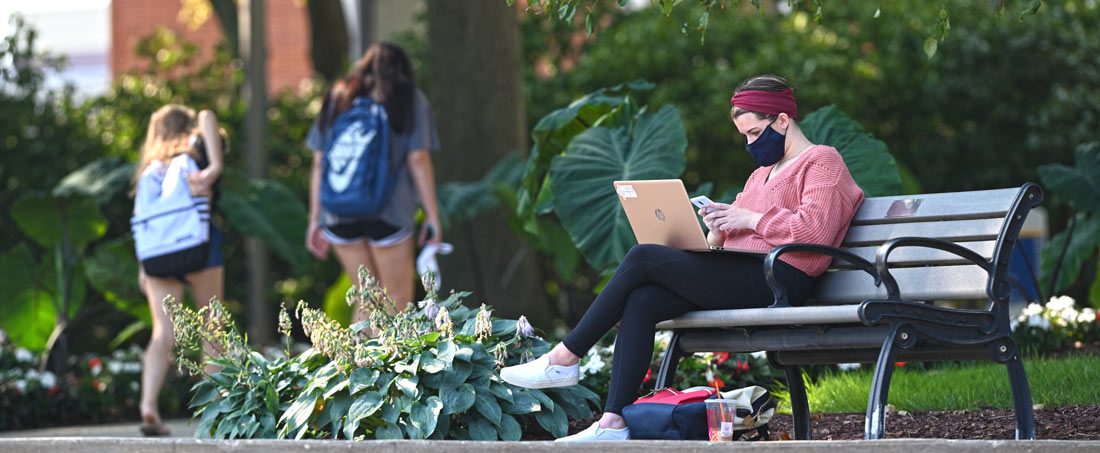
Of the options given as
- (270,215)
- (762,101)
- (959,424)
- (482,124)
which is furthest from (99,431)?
(959,424)

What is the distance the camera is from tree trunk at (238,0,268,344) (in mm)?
10750

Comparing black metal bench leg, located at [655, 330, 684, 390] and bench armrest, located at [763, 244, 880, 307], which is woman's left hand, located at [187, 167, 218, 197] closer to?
black metal bench leg, located at [655, 330, 684, 390]

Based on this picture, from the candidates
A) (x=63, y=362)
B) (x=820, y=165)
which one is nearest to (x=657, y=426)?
(x=820, y=165)

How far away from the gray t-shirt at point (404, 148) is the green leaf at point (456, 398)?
8.13ft

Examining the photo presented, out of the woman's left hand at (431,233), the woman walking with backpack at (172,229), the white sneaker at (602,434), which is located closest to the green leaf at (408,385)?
the white sneaker at (602,434)

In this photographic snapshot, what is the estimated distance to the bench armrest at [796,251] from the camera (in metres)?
4.25

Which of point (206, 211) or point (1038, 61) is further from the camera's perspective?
point (1038, 61)

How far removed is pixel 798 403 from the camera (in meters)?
4.86

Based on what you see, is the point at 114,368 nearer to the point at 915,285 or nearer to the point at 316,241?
the point at 316,241

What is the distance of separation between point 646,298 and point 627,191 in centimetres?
42

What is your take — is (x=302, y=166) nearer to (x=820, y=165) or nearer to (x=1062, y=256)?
(x=1062, y=256)

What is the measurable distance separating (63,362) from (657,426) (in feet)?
20.2

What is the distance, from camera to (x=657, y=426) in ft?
13.8

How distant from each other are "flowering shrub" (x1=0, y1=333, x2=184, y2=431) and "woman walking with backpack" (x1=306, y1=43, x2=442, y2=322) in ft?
7.98
